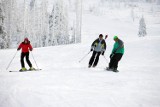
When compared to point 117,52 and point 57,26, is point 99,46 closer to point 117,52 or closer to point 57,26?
point 117,52

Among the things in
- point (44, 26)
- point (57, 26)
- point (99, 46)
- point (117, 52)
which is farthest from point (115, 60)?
point (44, 26)

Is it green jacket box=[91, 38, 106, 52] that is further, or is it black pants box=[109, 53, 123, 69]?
green jacket box=[91, 38, 106, 52]

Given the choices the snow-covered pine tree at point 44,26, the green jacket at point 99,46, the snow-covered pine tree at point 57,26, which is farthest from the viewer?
the snow-covered pine tree at point 44,26

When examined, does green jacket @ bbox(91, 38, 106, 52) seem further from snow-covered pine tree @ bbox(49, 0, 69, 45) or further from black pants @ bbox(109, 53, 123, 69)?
snow-covered pine tree @ bbox(49, 0, 69, 45)

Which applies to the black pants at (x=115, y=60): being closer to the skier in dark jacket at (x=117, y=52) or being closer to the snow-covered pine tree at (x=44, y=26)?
the skier in dark jacket at (x=117, y=52)

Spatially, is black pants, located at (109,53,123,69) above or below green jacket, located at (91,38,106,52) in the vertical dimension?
below

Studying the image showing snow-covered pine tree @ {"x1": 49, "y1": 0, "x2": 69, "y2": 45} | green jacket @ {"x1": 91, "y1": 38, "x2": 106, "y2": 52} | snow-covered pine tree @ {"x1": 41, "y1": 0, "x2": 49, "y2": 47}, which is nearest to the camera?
green jacket @ {"x1": 91, "y1": 38, "x2": 106, "y2": 52}

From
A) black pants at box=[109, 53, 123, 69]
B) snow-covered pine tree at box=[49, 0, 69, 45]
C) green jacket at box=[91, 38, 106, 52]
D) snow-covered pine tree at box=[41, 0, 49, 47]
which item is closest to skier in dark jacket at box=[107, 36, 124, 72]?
black pants at box=[109, 53, 123, 69]

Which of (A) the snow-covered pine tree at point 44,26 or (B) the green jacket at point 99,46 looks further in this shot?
(A) the snow-covered pine tree at point 44,26

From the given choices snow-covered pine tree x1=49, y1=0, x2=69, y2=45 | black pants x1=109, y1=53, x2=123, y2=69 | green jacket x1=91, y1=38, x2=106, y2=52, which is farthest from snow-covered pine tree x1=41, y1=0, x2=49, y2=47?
black pants x1=109, y1=53, x2=123, y2=69

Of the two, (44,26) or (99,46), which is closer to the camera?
(99,46)

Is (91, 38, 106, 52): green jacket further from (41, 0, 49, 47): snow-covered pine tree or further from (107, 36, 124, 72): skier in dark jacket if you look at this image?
(41, 0, 49, 47): snow-covered pine tree

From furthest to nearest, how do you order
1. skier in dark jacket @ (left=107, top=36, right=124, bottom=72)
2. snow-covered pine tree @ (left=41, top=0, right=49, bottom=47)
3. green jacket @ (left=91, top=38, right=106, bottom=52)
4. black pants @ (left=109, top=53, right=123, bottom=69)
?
1. snow-covered pine tree @ (left=41, top=0, right=49, bottom=47)
2. green jacket @ (left=91, top=38, right=106, bottom=52)
3. black pants @ (left=109, top=53, right=123, bottom=69)
4. skier in dark jacket @ (left=107, top=36, right=124, bottom=72)

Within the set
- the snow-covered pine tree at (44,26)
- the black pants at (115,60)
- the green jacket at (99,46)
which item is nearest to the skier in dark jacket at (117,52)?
the black pants at (115,60)
